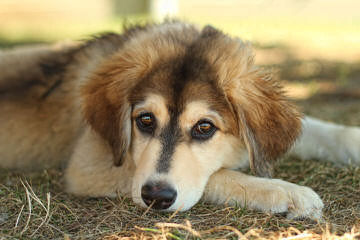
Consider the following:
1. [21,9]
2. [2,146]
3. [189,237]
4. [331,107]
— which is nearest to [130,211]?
[189,237]

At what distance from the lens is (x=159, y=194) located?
9.12 ft

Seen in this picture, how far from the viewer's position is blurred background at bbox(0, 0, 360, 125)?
646cm

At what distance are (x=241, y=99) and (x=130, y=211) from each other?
3.55 ft

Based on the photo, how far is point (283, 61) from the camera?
869 centimetres

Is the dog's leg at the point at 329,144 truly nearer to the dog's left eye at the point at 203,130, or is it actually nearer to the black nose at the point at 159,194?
the dog's left eye at the point at 203,130

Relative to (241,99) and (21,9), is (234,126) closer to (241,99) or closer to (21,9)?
(241,99)

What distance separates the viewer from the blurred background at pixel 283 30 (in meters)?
6.46

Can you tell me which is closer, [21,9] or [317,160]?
[317,160]

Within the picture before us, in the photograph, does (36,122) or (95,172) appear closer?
(95,172)

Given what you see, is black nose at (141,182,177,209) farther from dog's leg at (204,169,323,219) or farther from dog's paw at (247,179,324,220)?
dog's paw at (247,179,324,220)

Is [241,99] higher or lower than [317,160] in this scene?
higher

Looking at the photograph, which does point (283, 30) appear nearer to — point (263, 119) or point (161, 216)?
point (263, 119)

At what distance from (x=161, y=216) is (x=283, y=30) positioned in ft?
33.5

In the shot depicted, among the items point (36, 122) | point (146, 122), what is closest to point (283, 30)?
point (36, 122)
